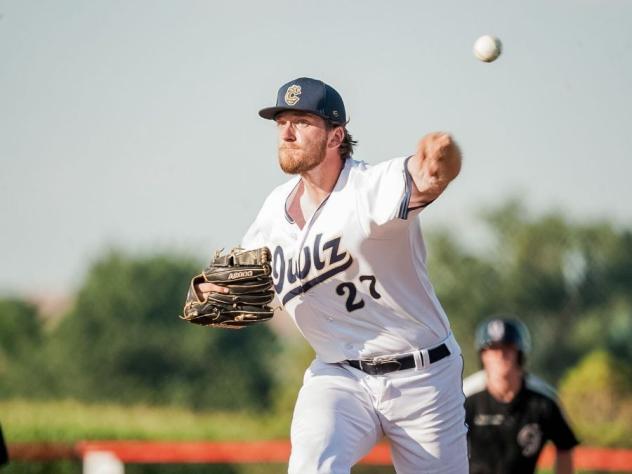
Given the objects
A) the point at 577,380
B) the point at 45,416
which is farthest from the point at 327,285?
the point at 577,380

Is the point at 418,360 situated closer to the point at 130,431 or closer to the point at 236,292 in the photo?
the point at 236,292

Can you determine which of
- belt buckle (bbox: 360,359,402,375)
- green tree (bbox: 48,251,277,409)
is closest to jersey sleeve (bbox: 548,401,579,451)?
belt buckle (bbox: 360,359,402,375)

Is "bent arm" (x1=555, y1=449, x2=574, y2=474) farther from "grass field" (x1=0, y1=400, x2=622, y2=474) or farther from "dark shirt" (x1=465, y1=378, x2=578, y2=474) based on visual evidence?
"grass field" (x1=0, y1=400, x2=622, y2=474)

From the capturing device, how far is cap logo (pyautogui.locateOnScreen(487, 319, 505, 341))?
7.88m

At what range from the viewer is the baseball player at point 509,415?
800 centimetres

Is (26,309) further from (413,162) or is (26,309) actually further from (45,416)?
(413,162)

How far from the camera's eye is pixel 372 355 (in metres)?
6.01

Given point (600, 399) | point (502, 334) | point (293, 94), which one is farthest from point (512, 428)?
point (600, 399)

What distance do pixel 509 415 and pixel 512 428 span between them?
0.28ft

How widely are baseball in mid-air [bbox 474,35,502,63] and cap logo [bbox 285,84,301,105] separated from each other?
1058 millimetres

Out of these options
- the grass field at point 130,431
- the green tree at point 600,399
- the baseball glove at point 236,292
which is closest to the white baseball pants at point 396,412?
the baseball glove at point 236,292

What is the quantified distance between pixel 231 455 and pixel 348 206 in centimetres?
610

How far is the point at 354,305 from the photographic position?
5961mm

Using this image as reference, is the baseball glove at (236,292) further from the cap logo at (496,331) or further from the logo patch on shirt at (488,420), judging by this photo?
the logo patch on shirt at (488,420)
